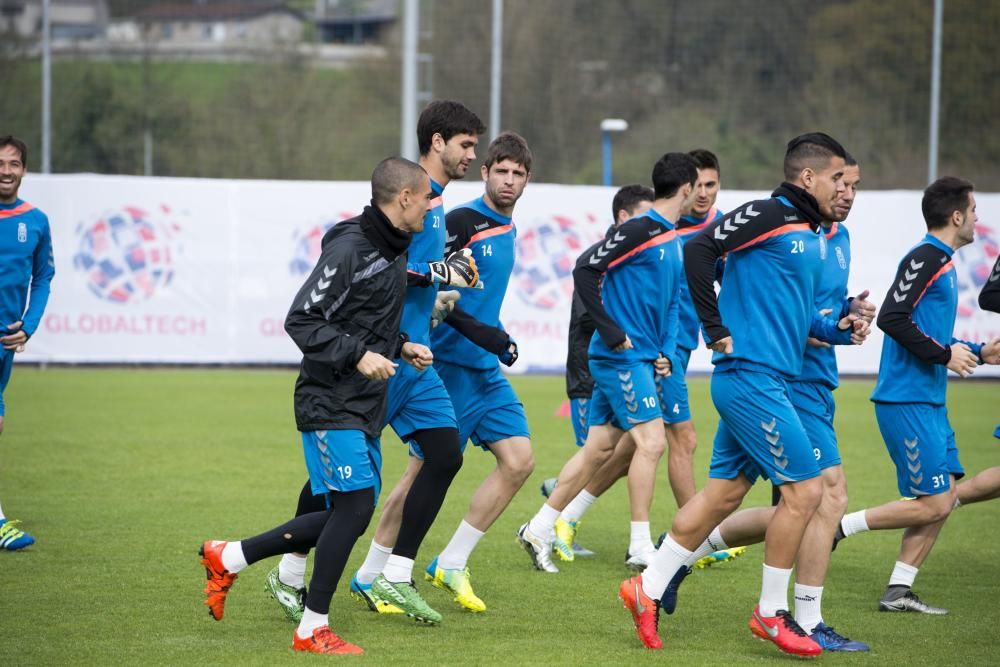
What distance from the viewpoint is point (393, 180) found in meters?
5.77

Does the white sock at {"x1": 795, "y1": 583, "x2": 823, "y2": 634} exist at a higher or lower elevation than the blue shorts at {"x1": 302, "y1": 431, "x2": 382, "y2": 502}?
lower

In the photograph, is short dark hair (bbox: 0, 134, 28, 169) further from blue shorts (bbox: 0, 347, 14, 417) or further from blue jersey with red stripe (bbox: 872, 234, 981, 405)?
blue jersey with red stripe (bbox: 872, 234, 981, 405)

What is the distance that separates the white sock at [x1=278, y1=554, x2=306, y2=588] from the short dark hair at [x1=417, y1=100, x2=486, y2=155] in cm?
217

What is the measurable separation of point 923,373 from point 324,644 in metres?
3.37

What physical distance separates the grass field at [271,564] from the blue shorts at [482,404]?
901 mm

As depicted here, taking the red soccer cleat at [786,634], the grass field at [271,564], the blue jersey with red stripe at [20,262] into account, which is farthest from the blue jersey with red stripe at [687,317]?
the blue jersey with red stripe at [20,262]

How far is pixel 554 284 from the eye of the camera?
1833 centimetres

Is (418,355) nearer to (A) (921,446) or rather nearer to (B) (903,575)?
(A) (921,446)

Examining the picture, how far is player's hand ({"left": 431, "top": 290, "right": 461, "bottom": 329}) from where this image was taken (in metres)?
6.44

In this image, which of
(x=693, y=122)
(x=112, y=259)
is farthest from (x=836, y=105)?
(x=112, y=259)

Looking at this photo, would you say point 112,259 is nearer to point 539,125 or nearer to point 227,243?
point 227,243

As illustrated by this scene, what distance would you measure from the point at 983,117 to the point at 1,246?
67.1 feet

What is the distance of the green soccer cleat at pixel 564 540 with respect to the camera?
8062 millimetres

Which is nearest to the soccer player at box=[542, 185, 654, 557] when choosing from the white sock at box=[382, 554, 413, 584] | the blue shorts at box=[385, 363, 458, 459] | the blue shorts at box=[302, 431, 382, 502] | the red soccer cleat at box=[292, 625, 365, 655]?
the blue shorts at box=[385, 363, 458, 459]
